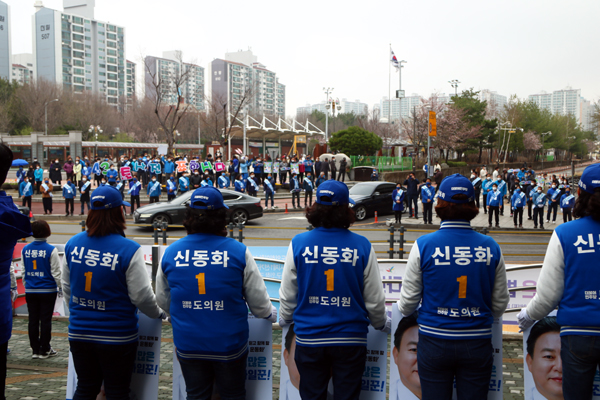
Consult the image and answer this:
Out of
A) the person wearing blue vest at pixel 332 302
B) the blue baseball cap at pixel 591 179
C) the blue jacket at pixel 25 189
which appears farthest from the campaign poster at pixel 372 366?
the blue jacket at pixel 25 189

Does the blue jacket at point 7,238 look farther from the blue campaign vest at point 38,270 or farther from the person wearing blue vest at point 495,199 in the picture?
the person wearing blue vest at point 495,199

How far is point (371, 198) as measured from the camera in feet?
73.3

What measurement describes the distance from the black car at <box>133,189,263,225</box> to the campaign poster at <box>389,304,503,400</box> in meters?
14.0

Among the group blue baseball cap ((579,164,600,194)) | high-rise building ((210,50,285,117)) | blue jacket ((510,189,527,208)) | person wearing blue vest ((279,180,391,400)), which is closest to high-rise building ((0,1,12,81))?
high-rise building ((210,50,285,117))

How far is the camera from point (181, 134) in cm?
8850

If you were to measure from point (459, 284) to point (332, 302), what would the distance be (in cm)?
84

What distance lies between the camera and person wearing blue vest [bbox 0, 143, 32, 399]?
294 cm

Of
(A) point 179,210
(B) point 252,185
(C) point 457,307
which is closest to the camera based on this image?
(C) point 457,307

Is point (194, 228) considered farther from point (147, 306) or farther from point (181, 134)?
point (181, 134)

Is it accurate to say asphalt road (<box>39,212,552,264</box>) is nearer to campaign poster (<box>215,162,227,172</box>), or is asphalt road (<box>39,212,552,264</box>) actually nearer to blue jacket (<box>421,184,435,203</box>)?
blue jacket (<box>421,184,435,203</box>)

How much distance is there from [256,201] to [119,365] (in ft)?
54.4

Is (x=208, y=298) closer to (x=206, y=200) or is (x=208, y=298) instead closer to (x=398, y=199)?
(x=206, y=200)

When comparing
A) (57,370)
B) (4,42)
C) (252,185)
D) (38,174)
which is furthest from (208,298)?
(4,42)

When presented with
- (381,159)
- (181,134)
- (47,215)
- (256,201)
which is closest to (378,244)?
(256,201)
